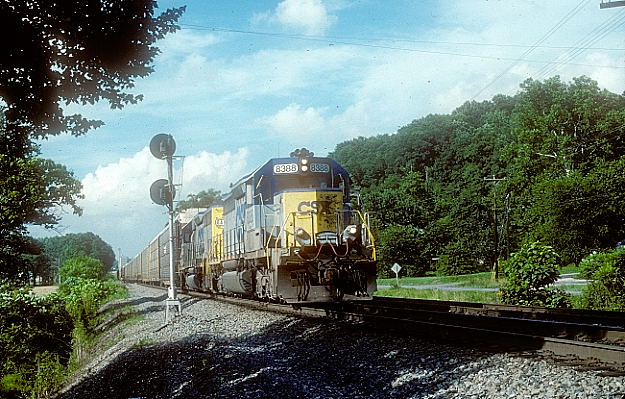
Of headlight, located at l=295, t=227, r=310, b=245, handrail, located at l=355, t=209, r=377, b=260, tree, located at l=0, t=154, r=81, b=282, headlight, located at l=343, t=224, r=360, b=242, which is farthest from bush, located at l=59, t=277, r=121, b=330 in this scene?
handrail, located at l=355, t=209, r=377, b=260

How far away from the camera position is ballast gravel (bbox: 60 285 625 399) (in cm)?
650

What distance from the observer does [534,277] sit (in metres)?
16.6

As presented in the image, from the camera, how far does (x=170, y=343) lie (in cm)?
1120

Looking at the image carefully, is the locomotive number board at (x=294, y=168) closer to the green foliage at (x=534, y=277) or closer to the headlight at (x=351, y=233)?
the headlight at (x=351, y=233)

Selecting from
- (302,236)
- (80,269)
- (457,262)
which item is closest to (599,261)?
(302,236)

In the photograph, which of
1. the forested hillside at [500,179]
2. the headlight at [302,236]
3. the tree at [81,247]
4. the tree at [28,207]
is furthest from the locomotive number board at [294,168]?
the tree at [81,247]

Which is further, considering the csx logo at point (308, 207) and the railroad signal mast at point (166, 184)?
the railroad signal mast at point (166, 184)

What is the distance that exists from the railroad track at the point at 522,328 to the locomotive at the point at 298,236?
32.6 inches

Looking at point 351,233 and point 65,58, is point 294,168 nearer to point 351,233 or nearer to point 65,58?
point 351,233

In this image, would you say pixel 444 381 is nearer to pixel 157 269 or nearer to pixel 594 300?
pixel 594 300

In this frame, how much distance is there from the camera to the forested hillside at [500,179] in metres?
45.2

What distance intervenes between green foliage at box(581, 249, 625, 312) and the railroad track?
10.5 ft

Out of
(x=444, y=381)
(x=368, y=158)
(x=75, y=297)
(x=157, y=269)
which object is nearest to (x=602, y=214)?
(x=157, y=269)

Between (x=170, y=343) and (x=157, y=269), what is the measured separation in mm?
27329
